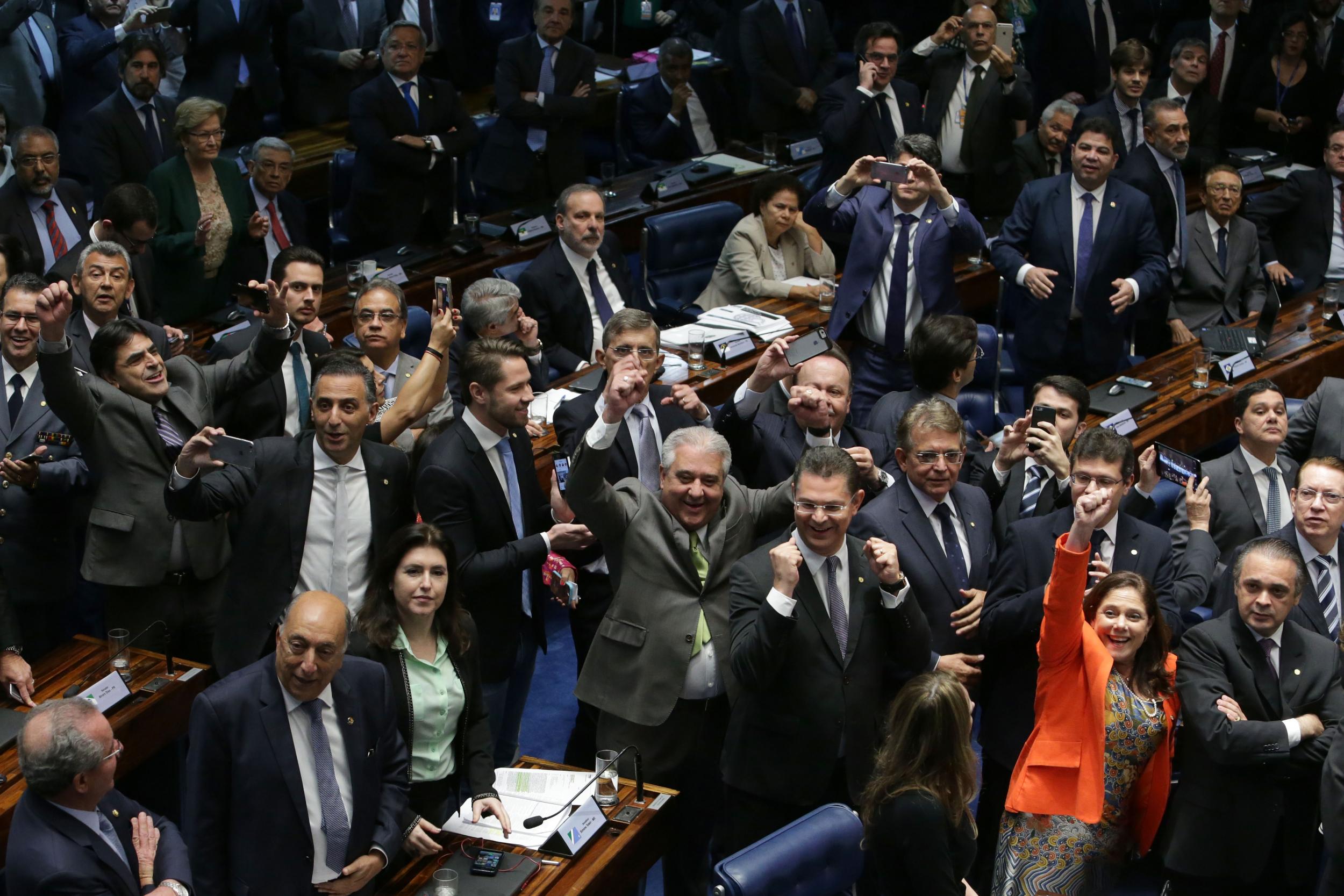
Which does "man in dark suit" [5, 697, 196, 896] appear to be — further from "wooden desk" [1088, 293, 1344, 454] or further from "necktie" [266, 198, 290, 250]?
"wooden desk" [1088, 293, 1344, 454]

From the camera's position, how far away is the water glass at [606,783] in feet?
13.7

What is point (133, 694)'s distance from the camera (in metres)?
4.52

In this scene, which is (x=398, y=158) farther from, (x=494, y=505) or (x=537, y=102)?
(x=494, y=505)

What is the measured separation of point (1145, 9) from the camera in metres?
Answer: 9.92

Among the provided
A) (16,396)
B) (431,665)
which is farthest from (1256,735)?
(16,396)

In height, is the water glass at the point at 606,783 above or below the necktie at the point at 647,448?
below

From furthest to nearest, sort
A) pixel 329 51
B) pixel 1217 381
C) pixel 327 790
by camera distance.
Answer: pixel 329 51, pixel 1217 381, pixel 327 790

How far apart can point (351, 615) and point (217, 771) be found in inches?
35.4

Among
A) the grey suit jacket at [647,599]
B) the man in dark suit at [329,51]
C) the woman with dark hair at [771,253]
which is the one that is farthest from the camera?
the man in dark suit at [329,51]

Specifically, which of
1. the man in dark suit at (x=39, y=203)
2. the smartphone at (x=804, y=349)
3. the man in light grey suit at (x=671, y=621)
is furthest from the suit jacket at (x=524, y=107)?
the man in light grey suit at (x=671, y=621)

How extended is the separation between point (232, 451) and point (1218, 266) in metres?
4.70

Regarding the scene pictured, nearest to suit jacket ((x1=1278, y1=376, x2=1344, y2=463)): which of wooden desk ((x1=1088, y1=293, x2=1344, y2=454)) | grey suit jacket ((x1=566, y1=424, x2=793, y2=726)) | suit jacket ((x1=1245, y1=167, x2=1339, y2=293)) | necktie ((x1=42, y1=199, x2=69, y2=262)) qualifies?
wooden desk ((x1=1088, y1=293, x2=1344, y2=454))

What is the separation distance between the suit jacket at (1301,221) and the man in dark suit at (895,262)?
7.29 ft

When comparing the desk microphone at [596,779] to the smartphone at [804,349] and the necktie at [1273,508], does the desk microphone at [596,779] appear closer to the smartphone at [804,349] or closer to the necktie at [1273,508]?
the smartphone at [804,349]
